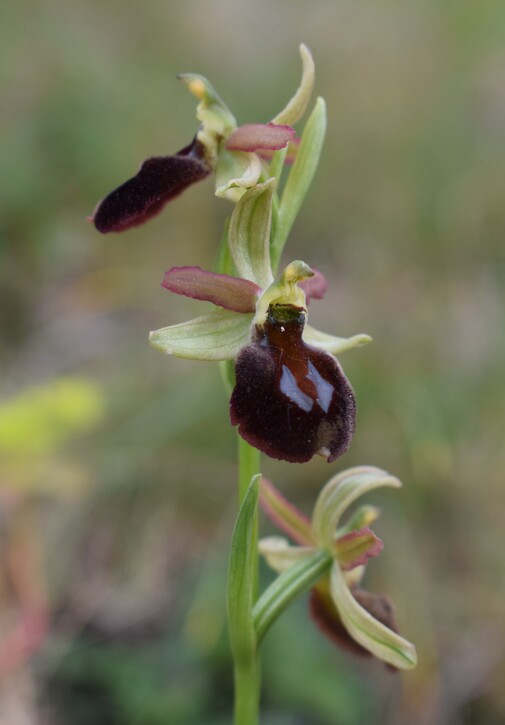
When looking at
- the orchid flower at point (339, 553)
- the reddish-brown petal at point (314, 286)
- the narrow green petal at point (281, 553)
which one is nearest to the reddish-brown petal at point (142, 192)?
the reddish-brown petal at point (314, 286)

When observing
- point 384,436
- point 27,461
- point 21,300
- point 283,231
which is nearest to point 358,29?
point 21,300

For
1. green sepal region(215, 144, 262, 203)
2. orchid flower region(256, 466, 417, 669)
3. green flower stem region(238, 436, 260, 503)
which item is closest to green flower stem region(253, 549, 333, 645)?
orchid flower region(256, 466, 417, 669)

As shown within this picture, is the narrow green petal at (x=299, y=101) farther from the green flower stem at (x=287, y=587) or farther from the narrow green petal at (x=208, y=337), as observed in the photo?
the green flower stem at (x=287, y=587)

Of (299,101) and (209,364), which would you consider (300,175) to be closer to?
(299,101)

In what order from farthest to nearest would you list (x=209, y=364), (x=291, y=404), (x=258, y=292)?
(x=209, y=364)
(x=258, y=292)
(x=291, y=404)

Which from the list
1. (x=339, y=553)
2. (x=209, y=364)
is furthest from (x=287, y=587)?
(x=209, y=364)

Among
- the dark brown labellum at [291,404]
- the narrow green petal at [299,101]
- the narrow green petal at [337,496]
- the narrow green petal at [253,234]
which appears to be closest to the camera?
the dark brown labellum at [291,404]
